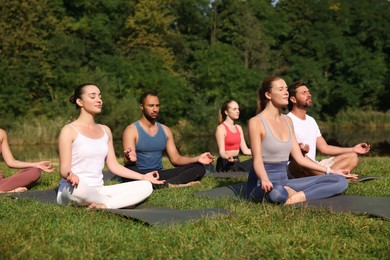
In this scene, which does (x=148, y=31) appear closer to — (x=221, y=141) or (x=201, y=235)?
(x=221, y=141)

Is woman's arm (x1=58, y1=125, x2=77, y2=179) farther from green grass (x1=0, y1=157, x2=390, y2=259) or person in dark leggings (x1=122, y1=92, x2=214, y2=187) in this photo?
person in dark leggings (x1=122, y1=92, x2=214, y2=187)

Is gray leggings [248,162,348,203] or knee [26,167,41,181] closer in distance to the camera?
gray leggings [248,162,348,203]

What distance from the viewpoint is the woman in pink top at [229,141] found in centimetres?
952

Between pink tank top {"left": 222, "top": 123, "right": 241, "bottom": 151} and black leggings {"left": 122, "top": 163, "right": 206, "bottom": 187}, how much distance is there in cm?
128

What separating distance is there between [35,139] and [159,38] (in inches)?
716

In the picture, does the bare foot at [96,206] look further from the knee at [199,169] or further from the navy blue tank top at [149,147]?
the knee at [199,169]

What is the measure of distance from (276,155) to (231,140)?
3.51 metres

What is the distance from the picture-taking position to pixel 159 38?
42750 mm

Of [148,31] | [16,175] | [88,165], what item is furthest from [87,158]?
[148,31]

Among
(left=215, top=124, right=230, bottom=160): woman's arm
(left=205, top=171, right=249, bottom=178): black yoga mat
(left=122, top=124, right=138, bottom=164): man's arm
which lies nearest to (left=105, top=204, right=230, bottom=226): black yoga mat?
(left=122, top=124, right=138, bottom=164): man's arm

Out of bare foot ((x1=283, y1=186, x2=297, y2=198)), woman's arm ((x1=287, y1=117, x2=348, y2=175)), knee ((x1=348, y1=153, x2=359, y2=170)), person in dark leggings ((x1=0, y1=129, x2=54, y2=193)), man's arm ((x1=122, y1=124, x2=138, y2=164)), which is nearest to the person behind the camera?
bare foot ((x1=283, y1=186, x2=297, y2=198))

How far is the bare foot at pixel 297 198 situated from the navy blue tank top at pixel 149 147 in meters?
2.66

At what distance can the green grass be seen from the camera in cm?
396

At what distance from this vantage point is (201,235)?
4488 millimetres
